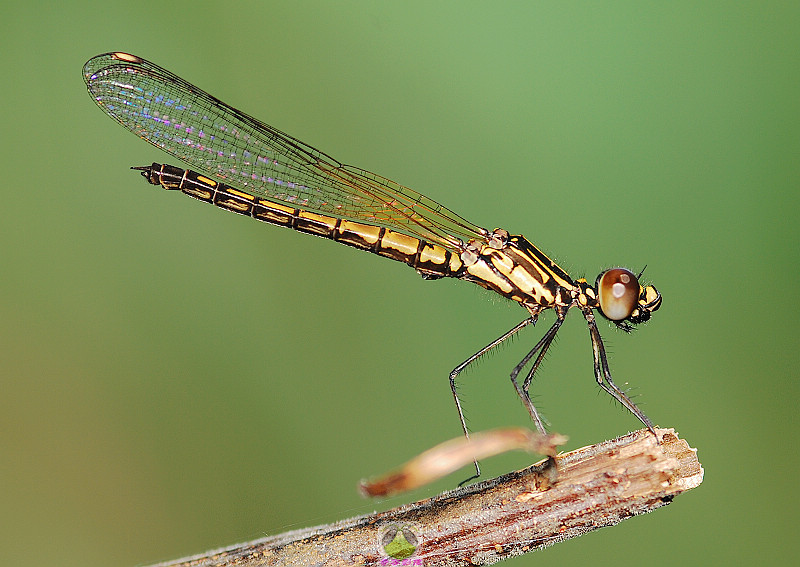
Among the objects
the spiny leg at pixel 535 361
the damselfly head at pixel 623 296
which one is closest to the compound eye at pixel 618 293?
the damselfly head at pixel 623 296

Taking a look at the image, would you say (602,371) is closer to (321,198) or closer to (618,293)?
(618,293)

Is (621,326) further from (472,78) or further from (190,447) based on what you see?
(190,447)

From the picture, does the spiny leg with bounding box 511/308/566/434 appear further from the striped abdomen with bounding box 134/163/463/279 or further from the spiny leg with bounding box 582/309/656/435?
the striped abdomen with bounding box 134/163/463/279

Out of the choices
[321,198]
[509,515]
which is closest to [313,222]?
[321,198]

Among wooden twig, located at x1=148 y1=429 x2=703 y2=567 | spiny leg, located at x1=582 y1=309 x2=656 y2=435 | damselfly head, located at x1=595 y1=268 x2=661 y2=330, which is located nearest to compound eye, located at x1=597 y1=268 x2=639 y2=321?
damselfly head, located at x1=595 y1=268 x2=661 y2=330

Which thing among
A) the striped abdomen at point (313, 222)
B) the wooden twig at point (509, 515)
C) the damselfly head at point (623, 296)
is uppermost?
the striped abdomen at point (313, 222)

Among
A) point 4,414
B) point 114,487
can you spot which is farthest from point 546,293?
point 4,414

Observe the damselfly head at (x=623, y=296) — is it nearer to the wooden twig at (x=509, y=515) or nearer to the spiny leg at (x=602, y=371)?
the spiny leg at (x=602, y=371)

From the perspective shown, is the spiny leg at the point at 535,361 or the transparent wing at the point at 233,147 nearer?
the spiny leg at the point at 535,361

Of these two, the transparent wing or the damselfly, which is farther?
the transparent wing
